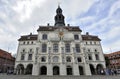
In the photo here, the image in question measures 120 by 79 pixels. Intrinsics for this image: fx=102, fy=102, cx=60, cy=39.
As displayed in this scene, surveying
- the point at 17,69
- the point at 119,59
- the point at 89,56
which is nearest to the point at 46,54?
the point at 17,69

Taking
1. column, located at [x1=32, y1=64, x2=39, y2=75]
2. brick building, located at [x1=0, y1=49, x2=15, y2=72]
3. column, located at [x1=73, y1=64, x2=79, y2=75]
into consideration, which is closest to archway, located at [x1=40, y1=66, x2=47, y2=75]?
column, located at [x1=32, y1=64, x2=39, y2=75]

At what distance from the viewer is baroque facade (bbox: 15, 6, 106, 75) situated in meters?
35.2

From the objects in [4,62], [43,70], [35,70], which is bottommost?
[43,70]

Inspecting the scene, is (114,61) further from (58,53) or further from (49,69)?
(49,69)

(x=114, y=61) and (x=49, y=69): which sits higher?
(x=114, y=61)

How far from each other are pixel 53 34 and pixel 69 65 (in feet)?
43.7

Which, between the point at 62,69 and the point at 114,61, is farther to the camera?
the point at 114,61

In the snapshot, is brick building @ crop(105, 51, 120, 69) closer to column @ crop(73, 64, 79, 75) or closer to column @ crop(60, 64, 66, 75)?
column @ crop(73, 64, 79, 75)

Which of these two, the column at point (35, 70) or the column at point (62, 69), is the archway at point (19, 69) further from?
the column at point (62, 69)

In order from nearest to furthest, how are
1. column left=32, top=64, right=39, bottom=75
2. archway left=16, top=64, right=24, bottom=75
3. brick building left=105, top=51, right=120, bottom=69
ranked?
column left=32, top=64, right=39, bottom=75 < archway left=16, top=64, right=24, bottom=75 < brick building left=105, top=51, right=120, bottom=69

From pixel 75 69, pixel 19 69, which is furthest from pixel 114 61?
pixel 19 69

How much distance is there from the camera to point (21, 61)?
38.9m

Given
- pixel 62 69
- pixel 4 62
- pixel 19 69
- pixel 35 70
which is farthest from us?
pixel 4 62

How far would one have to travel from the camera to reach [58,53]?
36.8 metres
